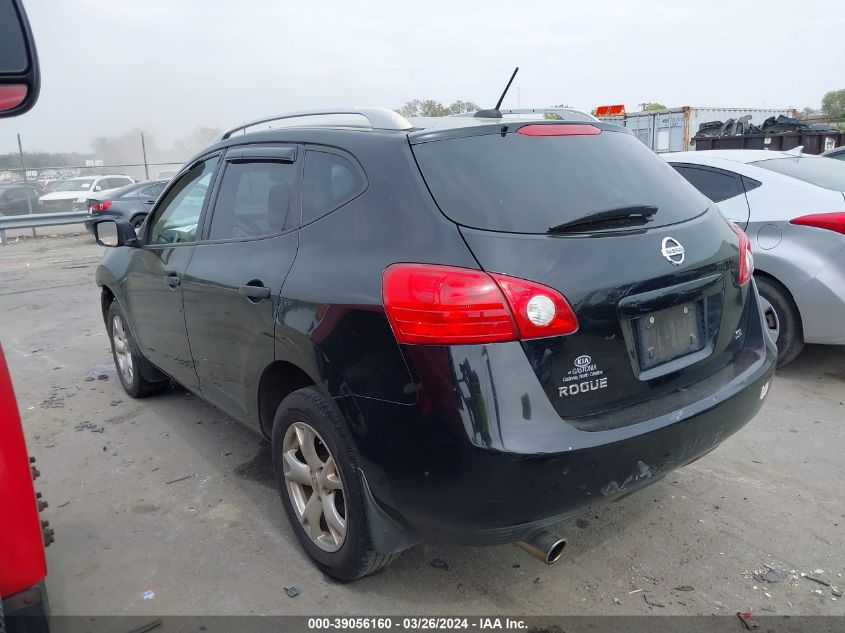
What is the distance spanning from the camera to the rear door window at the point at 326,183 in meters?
2.65

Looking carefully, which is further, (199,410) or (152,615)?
(199,410)

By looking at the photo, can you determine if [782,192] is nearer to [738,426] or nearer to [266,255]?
[738,426]

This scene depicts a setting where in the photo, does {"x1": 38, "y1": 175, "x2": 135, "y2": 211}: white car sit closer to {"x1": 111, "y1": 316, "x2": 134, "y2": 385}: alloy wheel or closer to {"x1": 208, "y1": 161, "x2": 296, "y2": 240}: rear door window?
{"x1": 111, "y1": 316, "x2": 134, "y2": 385}: alloy wheel

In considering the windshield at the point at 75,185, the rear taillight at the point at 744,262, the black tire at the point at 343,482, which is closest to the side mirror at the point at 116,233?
the black tire at the point at 343,482

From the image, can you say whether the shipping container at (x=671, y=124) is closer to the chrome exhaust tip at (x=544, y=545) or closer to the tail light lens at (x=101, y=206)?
the tail light lens at (x=101, y=206)

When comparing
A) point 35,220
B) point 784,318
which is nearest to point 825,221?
point 784,318

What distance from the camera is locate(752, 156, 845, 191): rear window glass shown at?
16.4 ft

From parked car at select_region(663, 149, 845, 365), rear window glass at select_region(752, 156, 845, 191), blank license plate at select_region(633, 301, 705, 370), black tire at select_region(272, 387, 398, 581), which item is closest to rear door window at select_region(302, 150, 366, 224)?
black tire at select_region(272, 387, 398, 581)

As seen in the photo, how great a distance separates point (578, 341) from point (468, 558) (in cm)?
127

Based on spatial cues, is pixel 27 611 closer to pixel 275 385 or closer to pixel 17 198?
pixel 275 385

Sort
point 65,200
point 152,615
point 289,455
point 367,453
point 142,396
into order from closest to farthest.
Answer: point 367,453
point 152,615
point 289,455
point 142,396
point 65,200

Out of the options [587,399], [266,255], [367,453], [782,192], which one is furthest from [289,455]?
[782,192]

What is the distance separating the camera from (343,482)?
2520mm

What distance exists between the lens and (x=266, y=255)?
2.99 meters
